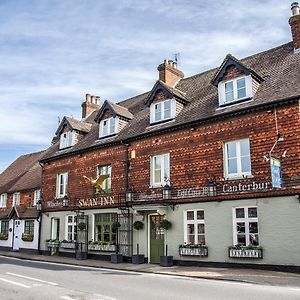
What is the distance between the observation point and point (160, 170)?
1980 cm

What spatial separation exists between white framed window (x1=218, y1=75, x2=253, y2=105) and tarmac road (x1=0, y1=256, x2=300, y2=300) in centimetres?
839

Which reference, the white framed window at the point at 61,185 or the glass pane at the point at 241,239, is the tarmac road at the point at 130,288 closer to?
the glass pane at the point at 241,239

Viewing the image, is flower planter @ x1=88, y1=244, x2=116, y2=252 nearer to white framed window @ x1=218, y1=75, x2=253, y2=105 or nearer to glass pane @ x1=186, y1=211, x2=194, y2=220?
glass pane @ x1=186, y1=211, x2=194, y2=220

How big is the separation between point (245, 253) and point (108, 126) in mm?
12007

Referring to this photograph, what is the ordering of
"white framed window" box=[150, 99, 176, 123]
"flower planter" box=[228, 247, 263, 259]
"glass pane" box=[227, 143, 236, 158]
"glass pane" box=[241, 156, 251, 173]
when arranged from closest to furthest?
"flower planter" box=[228, 247, 263, 259]
"glass pane" box=[241, 156, 251, 173]
"glass pane" box=[227, 143, 236, 158]
"white framed window" box=[150, 99, 176, 123]

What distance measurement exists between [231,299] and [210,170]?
331 inches

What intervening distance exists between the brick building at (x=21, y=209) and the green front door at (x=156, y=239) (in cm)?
1130

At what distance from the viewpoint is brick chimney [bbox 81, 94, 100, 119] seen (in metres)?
32.4

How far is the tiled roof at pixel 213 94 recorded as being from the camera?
652 inches

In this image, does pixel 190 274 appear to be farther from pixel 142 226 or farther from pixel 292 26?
pixel 292 26

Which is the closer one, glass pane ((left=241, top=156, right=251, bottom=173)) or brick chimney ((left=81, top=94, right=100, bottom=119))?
glass pane ((left=241, top=156, right=251, bottom=173))

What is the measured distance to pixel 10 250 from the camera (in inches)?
1212

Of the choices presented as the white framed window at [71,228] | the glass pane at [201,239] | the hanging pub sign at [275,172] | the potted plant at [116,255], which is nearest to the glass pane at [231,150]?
the hanging pub sign at [275,172]

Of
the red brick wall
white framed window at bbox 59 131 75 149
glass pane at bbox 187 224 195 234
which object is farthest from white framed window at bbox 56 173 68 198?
glass pane at bbox 187 224 195 234
